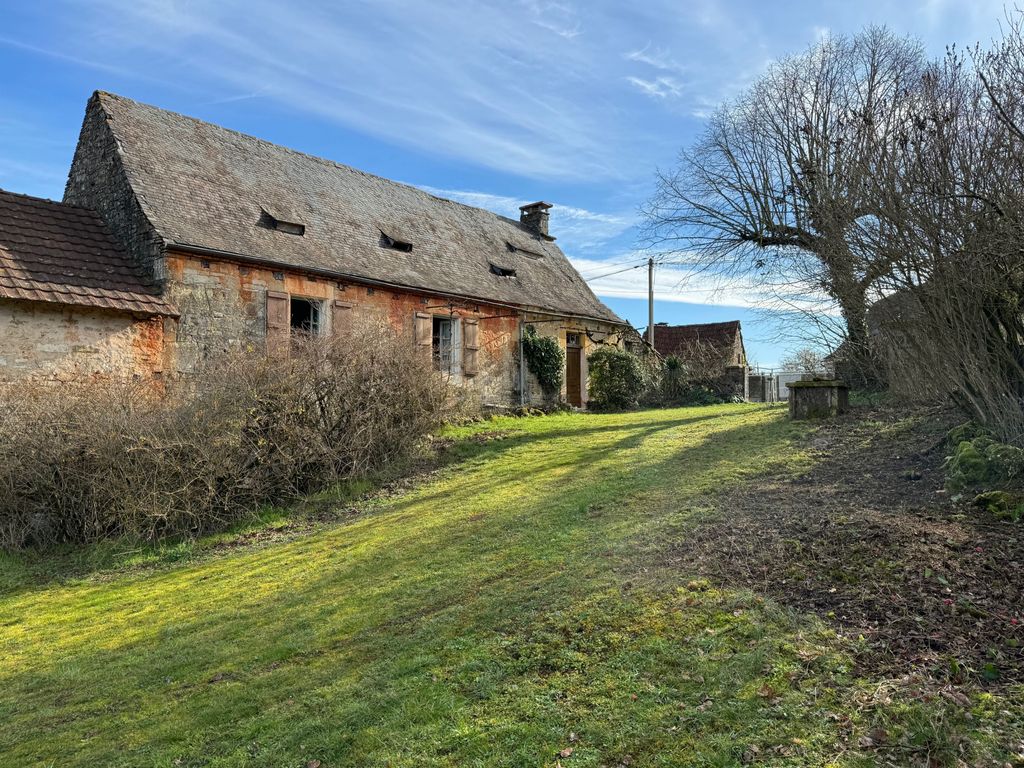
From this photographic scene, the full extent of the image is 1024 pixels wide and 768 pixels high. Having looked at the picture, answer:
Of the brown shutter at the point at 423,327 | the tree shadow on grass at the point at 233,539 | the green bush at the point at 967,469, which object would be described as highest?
the brown shutter at the point at 423,327

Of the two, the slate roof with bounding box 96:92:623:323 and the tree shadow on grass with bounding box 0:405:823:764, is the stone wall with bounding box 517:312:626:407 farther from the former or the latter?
the tree shadow on grass with bounding box 0:405:823:764

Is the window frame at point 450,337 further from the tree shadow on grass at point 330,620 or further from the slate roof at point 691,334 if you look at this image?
the slate roof at point 691,334

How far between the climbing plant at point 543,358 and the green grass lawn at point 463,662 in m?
11.7

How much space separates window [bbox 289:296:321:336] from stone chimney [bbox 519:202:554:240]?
39.4ft

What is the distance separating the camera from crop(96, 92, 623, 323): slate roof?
554 inches

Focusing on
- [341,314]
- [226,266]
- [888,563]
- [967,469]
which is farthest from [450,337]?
[888,563]

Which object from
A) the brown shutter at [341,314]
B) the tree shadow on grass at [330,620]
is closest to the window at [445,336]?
the brown shutter at [341,314]

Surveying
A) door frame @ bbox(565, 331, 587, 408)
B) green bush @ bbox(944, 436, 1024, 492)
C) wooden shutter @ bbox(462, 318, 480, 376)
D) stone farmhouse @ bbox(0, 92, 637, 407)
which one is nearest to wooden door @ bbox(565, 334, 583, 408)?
door frame @ bbox(565, 331, 587, 408)

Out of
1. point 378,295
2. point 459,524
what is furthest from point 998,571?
point 378,295

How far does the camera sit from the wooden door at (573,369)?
21.6 meters

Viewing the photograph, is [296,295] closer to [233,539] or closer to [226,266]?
[226,266]

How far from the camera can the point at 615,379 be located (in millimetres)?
20641

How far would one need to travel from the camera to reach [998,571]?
13.7 feet

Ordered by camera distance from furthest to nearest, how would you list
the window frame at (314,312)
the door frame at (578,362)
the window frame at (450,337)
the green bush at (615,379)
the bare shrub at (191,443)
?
the door frame at (578,362)
the green bush at (615,379)
the window frame at (450,337)
the window frame at (314,312)
the bare shrub at (191,443)
